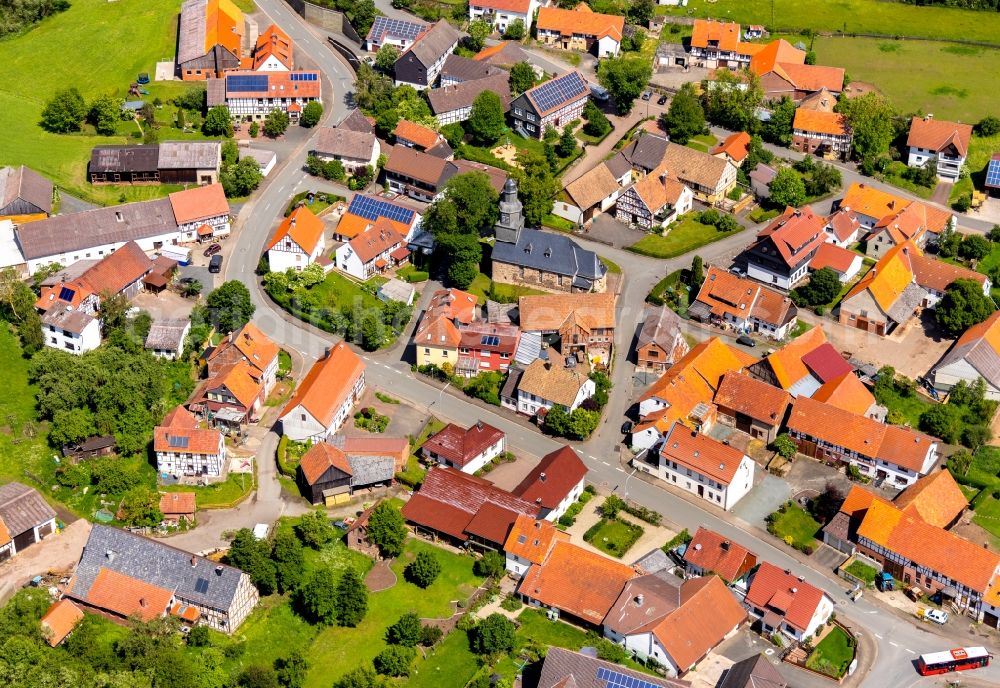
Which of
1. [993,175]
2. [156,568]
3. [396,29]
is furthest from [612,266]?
[156,568]

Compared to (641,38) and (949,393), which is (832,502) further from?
(641,38)

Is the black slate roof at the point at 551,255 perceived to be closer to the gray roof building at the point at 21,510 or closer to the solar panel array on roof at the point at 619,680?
the solar panel array on roof at the point at 619,680

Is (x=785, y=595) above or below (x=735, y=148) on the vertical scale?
below

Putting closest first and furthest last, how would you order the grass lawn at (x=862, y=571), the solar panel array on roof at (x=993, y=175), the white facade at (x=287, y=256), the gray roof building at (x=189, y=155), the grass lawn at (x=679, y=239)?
the grass lawn at (x=862, y=571) < the white facade at (x=287, y=256) < the grass lawn at (x=679, y=239) < the gray roof building at (x=189, y=155) < the solar panel array on roof at (x=993, y=175)

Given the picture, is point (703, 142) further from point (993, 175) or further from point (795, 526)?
point (795, 526)

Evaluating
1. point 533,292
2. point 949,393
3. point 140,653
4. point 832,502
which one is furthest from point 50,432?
point 949,393

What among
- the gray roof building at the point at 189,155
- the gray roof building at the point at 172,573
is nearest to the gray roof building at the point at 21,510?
the gray roof building at the point at 172,573
